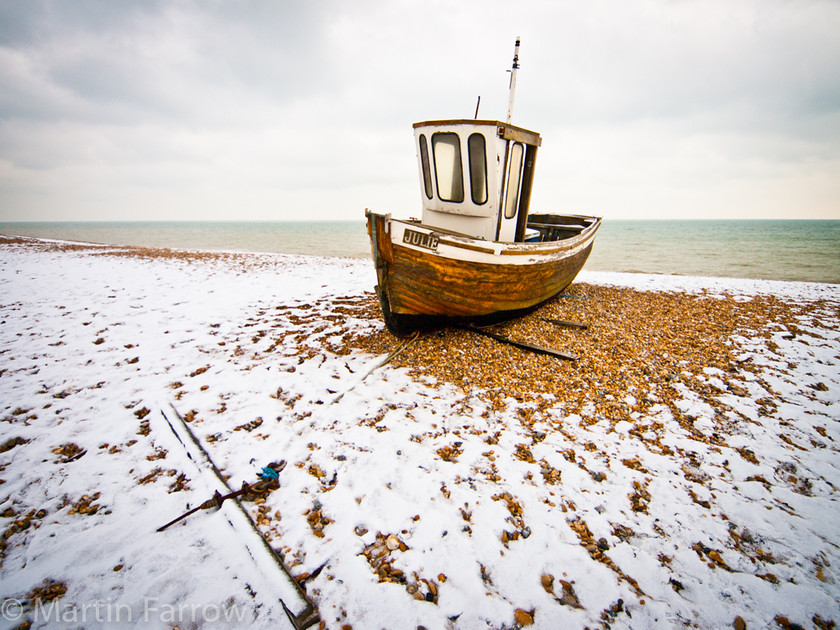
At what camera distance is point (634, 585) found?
2355mm

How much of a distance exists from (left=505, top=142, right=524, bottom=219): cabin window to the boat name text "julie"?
248cm

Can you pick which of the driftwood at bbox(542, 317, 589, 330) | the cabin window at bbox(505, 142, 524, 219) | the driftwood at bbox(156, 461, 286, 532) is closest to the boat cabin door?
the cabin window at bbox(505, 142, 524, 219)

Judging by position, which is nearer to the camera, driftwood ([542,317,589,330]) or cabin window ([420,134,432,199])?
cabin window ([420,134,432,199])

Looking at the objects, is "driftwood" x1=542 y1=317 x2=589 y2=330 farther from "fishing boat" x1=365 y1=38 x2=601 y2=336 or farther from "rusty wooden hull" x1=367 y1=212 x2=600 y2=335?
"rusty wooden hull" x1=367 y1=212 x2=600 y2=335

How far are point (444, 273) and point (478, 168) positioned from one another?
7.59 ft

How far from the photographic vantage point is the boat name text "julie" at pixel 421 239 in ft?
17.1

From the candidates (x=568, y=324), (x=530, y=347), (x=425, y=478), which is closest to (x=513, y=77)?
(x=568, y=324)

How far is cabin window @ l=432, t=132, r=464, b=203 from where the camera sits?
6.22 metres

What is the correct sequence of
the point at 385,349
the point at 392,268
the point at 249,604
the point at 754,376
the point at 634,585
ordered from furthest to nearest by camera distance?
the point at 385,349
the point at 392,268
the point at 754,376
the point at 634,585
the point at 249,604

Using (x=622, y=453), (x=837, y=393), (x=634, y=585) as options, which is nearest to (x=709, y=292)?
(x=837, y=393)

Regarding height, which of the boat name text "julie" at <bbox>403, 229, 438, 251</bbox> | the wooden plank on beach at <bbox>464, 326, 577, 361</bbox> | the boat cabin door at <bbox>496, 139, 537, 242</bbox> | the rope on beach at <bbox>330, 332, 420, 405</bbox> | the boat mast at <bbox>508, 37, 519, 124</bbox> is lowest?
the rope on beach at <bbox>330, 332, 420, 405</bbox>

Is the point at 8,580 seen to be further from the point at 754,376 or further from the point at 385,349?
the point at 754,376

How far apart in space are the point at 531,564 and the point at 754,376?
5186mm

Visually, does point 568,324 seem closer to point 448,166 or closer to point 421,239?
point 421,239
